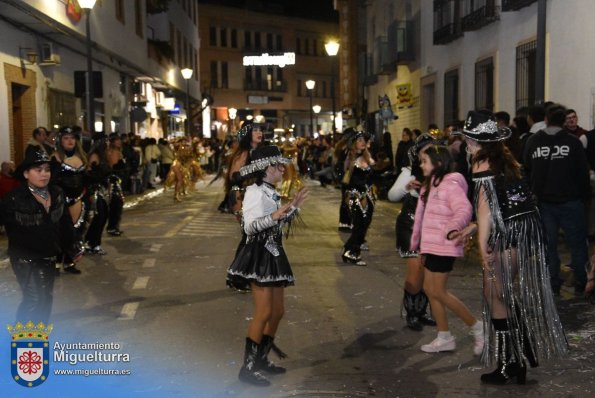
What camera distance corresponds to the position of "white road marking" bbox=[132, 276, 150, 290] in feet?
28.6

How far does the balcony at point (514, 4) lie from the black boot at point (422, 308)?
410 inches

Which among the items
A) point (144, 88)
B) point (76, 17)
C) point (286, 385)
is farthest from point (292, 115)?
point (286, 385)

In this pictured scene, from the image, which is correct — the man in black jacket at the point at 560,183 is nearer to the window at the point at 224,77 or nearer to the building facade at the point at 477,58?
the building facade at the point at 477,58

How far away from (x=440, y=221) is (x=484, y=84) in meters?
14.8

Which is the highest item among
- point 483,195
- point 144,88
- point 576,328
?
point 144,88

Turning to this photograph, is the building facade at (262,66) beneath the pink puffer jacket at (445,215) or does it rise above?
above

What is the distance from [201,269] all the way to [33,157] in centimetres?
403

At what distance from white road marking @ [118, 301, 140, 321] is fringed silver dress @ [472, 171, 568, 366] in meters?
3.42

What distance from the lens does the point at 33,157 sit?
20.0ft

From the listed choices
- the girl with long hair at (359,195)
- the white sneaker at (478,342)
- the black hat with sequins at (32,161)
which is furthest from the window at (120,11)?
the white sneaker at (478,342)

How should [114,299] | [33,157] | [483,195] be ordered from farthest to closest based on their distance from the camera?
1. [114,299]
2. [33,157]
3. [483,195]

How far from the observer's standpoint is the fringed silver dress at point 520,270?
205 inches

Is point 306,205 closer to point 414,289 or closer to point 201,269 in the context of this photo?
point 201,269

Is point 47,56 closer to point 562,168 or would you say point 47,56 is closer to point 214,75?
point 562,168
